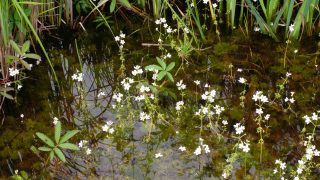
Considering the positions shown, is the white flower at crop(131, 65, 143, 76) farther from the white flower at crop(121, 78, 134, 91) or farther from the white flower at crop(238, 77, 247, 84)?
the white flower at crop(238, 77, 247, 84)

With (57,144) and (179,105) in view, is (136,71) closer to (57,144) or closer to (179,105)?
(179,105)

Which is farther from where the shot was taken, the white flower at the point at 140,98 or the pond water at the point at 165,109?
the white flower at the point at 140,98

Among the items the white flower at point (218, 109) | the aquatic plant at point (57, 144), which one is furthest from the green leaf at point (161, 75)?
the aquatic plant at point (57, 144)

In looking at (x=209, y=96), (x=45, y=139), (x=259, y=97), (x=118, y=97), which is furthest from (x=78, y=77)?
(x=259, y=97)

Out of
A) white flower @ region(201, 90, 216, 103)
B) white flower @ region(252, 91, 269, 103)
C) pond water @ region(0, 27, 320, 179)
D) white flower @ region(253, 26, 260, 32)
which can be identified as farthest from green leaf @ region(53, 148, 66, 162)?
white flower @ region(253, 26, 260, 32)

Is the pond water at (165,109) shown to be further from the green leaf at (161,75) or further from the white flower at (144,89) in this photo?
the green leaf at (161,75)

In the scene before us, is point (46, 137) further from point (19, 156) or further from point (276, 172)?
point (276, 172)

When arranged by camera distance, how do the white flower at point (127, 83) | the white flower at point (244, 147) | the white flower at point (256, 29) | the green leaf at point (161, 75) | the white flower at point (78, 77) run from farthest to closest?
the white flower at point (256, 29)
the white flower at point (78, 77)
the white flower at point (127, 83)
the green leaf at point (161, 75)
the white flower at point (244, 147)

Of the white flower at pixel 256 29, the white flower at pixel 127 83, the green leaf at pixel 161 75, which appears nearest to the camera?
the green leaf at pixel 161 75
